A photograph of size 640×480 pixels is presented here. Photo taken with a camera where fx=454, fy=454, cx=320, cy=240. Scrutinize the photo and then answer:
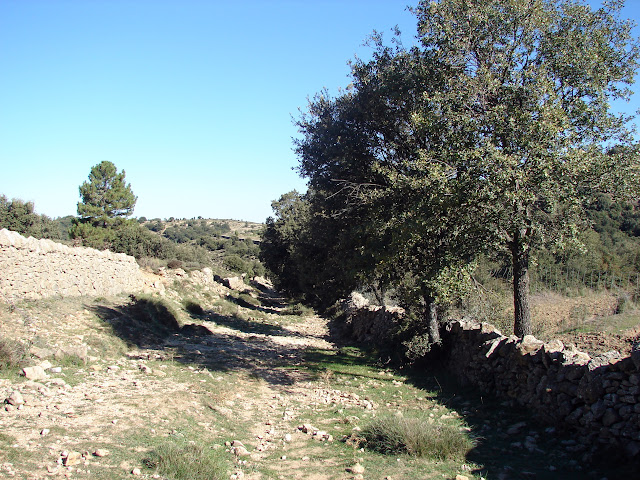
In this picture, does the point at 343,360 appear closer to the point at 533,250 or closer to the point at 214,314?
the point at 533,250

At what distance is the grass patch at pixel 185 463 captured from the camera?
5.48 metres

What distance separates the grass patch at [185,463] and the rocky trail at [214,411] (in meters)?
0.06

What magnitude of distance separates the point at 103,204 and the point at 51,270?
26860 mm

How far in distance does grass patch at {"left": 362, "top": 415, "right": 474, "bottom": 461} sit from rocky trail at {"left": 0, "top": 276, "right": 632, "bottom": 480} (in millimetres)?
130

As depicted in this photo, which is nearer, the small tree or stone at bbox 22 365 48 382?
stone at bbox 22 365 48 382

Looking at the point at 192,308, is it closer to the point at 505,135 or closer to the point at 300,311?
the point at 300,311

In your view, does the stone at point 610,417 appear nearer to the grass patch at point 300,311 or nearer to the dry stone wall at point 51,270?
the dry stone wall at point 51,270

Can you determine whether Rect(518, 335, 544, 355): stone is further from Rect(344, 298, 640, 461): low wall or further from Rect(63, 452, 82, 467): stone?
Rect(63, 452, 82, 467): stone

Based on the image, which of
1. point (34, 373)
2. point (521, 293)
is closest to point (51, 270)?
point (34, 373)

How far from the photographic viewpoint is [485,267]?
19516mm

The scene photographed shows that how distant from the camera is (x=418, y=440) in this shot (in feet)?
21.6

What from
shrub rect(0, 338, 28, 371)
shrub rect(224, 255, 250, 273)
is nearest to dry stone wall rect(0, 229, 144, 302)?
shrub rect(0, 338, 28, 371)

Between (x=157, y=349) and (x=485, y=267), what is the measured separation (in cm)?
1349

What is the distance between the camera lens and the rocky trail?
19.3 ft
